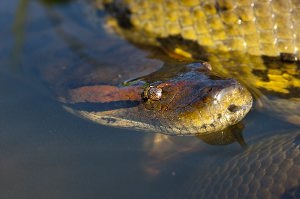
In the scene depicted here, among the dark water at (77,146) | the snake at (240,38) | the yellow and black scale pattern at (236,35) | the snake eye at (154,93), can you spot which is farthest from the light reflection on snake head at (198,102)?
the yellow and black scale pattern at (236,35)

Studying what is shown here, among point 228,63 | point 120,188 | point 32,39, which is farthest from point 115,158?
point 32,39

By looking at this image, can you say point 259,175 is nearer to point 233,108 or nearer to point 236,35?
point 233,108

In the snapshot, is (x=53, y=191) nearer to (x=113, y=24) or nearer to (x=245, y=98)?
(x=245, y=98)

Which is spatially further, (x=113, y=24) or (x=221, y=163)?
(x=113, y=24)

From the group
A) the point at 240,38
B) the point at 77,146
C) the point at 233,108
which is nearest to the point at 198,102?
the point at 233,108

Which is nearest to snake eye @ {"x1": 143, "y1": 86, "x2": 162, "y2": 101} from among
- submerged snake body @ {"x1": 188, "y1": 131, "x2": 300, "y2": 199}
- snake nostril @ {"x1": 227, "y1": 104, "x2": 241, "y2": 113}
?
snake nostril @ {"x1": 227, "y1": 104, "x2": 241, "y2": 113}

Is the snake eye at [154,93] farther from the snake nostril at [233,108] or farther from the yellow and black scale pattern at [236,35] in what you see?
the yellow and black scale pattern at [236,35]

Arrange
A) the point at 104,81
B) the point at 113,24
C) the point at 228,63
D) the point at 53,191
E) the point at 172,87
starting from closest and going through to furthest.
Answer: the point at 53,191 → the point at 172,87 → the point at 104,81 → the point at 228,63 → the point at 113,24
